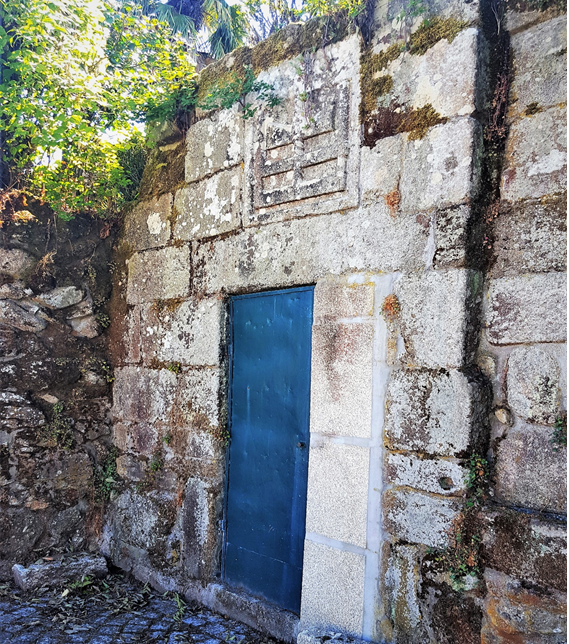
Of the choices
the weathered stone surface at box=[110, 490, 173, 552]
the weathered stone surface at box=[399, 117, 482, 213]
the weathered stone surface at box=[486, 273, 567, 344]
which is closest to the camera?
the weathered stone surface at box=[486, 273, 567, 344]

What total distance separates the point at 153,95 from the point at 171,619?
3.32 meters

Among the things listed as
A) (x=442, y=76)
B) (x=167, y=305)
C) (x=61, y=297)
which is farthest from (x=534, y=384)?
(x=61, y=297)

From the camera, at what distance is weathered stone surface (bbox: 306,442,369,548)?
8.58 feet

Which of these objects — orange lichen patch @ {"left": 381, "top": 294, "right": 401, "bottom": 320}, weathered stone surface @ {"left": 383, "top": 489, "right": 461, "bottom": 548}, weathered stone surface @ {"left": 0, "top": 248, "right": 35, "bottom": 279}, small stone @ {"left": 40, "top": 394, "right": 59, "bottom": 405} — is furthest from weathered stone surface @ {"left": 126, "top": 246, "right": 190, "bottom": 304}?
weathered stone surface @ {"left": 383, "top": 489, "right": 461, "bottom": 548}

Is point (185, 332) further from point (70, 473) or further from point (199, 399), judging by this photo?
point (70, 473)

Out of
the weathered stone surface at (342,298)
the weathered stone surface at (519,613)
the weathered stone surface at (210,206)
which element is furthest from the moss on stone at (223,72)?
the weathered stone surface at (519,613)

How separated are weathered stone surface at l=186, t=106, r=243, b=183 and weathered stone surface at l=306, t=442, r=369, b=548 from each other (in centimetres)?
182

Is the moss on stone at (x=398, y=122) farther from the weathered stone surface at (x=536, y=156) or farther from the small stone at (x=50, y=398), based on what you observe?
the small stone at (x=50, y=398)

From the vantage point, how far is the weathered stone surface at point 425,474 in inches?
92.2

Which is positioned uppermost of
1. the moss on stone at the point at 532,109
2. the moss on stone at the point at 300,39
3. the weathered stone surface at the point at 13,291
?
the moss on stone at the point at 300,39

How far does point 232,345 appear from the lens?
3369 millimetres

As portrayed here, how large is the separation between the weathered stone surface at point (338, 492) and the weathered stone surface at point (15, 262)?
2.40 m

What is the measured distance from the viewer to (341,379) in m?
2.73

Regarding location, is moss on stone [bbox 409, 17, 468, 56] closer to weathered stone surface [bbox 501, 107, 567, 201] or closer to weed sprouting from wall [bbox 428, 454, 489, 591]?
weathered stone surface [bbox 501, 107, 567, 201]
